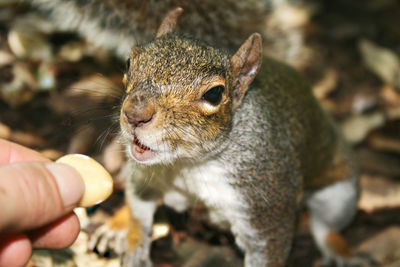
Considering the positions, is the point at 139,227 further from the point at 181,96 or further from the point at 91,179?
the point at 181,96

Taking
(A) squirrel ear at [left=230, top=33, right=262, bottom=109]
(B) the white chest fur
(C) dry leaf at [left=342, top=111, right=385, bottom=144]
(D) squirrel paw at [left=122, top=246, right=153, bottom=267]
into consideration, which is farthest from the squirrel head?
(C) dry leaf at [left=342, top=111, right=385, bottom=144]

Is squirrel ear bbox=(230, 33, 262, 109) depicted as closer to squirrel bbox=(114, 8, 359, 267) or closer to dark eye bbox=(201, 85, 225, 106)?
squirrel bbox=(114, 8, 359, 267)

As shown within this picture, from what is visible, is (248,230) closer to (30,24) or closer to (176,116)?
(176,116)

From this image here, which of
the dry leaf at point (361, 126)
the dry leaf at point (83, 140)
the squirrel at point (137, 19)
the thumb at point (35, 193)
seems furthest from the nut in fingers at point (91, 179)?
the dry leaf at point (361, 126)

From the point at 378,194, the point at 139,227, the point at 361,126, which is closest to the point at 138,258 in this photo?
the point at 139,227

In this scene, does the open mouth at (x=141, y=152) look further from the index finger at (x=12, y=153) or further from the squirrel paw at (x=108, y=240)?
the squirrel paw at (x=108, y=240)
